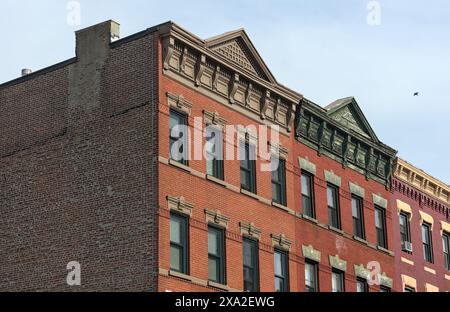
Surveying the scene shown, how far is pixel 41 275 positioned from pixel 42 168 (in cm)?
342

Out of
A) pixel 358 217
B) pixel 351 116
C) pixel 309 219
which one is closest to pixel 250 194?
pixel 309 219

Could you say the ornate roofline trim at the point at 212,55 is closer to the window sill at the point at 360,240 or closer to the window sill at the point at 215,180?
the window sill at the point at 215,180

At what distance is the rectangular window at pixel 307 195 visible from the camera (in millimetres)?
36662

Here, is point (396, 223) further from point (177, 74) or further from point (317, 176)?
point (177, 74)

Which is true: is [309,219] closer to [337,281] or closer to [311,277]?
[311,277]

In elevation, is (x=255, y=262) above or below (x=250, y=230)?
below

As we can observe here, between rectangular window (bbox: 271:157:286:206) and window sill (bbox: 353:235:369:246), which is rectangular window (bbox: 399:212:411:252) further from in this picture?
rectangular window (bbox: 271:157:286:206)

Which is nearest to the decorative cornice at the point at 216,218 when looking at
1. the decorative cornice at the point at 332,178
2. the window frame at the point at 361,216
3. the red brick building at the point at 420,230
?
the decorative cornice at the point at 332,178

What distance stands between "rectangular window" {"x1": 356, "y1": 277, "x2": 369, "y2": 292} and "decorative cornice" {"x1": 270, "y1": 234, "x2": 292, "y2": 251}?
4731 millimetres

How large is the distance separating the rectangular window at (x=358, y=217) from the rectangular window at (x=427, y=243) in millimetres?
5079

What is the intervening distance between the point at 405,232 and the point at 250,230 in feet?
37.6

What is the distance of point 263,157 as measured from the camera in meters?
34.6

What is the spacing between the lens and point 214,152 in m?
32.6
